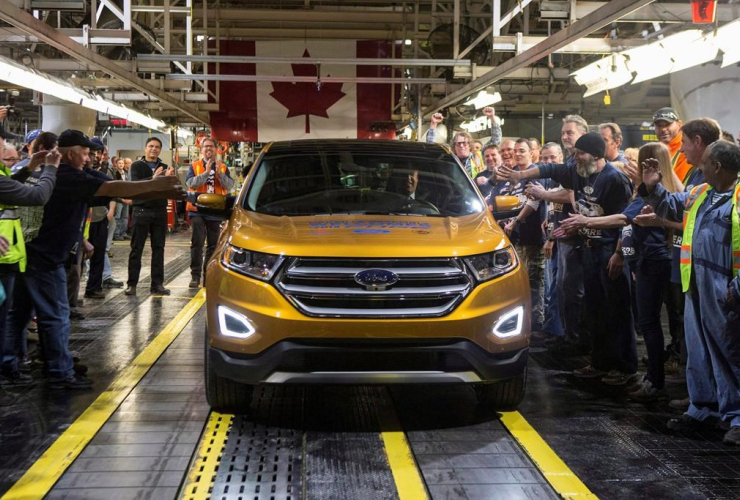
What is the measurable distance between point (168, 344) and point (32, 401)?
199 centimetres

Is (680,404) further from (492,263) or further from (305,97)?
(305,97)

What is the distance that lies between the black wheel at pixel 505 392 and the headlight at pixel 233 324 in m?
1.63

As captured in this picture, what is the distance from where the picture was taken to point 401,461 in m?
4.30

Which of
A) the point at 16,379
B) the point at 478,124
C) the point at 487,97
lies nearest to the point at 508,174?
the point at 16,379

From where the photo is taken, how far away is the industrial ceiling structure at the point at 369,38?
823 cm

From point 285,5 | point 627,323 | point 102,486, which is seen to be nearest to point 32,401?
point 102,486

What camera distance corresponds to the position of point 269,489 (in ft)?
12.8

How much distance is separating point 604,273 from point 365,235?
227cm

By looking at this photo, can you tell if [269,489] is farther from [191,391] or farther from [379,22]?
[379,22]

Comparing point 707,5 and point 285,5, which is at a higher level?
point 285,5

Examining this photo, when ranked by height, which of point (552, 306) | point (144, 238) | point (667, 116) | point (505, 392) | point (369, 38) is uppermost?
point (369, 38)

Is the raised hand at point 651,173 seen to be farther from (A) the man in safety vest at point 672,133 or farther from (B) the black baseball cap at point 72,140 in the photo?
(B) the black baseball cap at point 72,140

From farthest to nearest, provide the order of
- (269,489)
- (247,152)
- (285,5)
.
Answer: (247,152), (285,5), (269,489)

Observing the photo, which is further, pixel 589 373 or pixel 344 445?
pixel 589 373
